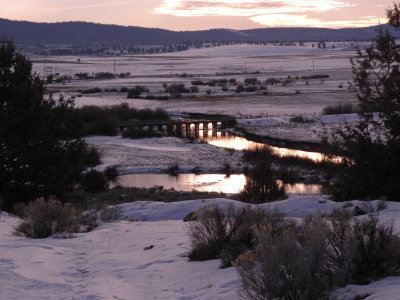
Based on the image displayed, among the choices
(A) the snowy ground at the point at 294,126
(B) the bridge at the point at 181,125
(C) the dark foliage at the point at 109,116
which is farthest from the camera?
(B) the bridge at the point at 181,125

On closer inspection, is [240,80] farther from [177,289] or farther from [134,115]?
[177,289]

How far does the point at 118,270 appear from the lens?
282 inches

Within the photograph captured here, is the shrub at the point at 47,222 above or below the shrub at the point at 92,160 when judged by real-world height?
above

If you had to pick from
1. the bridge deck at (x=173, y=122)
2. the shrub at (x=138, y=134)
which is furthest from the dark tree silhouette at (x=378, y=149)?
the bridge deck at (x=173, y=122)

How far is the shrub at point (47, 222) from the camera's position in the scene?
934cm

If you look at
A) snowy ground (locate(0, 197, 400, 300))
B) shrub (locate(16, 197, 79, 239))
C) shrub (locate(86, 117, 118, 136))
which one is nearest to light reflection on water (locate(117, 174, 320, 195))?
shrub (locate(86, 117, 118, 136))

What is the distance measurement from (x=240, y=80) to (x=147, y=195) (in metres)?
66.2

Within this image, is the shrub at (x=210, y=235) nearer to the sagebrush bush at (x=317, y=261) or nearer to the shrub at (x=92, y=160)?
the sagebrush bush at (x=317, y=261)

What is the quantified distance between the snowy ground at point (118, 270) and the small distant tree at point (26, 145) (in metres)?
4.54

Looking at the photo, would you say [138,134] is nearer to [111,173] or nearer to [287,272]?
[111,173]

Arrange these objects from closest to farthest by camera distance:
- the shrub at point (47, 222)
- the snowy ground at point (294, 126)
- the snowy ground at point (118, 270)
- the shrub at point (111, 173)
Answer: the snowy ground at point (118, 270) < the shrub at point (47, 222) < the shrub at point (111, 173) < the snowy ground at point (294, 126)

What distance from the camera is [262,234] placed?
5484 millimetres

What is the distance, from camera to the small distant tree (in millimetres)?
14805

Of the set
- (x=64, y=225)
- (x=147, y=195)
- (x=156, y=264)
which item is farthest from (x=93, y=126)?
(x=156, y=264)
